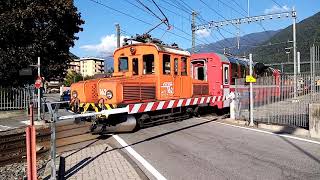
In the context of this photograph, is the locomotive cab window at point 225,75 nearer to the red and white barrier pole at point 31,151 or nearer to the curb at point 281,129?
the curb at point 281,129

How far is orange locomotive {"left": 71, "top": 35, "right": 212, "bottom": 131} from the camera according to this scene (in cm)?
1266

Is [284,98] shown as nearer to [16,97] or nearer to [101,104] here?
[101,104]

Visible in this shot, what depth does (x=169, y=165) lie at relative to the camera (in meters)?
8.45

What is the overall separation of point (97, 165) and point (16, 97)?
21.7 meters

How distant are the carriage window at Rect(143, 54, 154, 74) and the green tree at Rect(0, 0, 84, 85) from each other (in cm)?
1501

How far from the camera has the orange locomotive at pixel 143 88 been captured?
1266 centimetres

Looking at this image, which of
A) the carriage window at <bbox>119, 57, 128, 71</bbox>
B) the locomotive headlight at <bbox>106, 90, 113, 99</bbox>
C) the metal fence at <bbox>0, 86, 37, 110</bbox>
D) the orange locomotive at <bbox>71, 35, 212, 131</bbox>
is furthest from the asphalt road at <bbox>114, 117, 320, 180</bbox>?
the metal fence at <bbox>0, 86, 37, 110</bbox>

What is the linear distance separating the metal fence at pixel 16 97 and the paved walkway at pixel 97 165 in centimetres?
1859

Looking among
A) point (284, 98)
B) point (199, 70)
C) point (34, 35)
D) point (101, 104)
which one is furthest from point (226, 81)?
point (34, 35)

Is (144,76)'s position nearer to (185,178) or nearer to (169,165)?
(169,165)

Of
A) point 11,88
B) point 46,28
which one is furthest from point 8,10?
point 11,88

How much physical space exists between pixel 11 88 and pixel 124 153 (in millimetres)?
20693

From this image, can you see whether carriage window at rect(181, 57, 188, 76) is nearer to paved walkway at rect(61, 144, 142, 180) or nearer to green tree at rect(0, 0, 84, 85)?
paved walkway at rect(61, 144, 142, 180)

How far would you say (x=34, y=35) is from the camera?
27.9 metres
